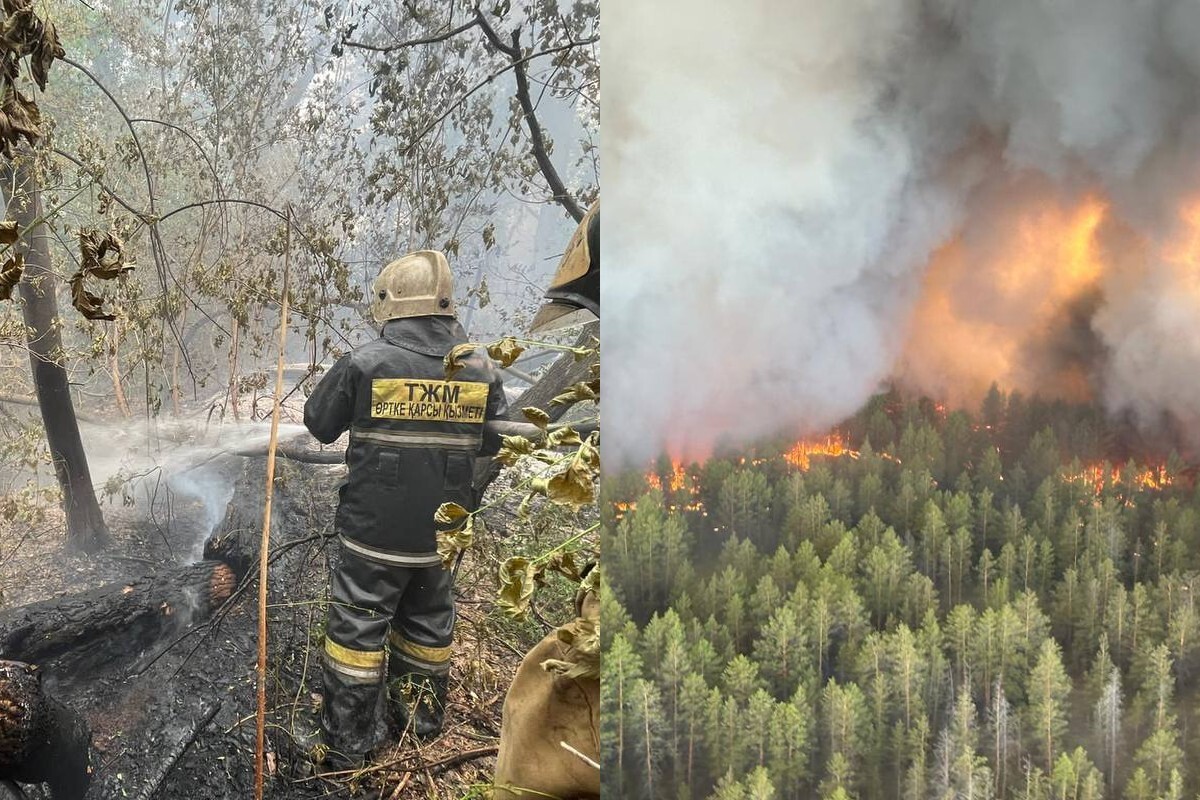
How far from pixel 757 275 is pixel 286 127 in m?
1.59

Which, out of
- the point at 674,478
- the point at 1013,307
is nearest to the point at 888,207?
the point at 1013,307

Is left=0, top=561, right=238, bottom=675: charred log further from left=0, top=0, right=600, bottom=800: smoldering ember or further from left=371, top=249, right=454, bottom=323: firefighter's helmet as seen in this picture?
left=371, top=249, right=454, bottom=323: firefighter's helmet

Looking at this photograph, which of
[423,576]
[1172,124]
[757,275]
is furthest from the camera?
[423,576]

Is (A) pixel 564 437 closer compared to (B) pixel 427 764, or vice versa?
(A) pixel 564 437

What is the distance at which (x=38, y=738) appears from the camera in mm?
2156

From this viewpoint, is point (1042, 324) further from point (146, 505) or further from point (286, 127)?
point (146, 505)

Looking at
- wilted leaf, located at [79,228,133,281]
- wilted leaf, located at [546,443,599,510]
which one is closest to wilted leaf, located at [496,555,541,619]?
wilted leaf, located at [546,443,599,510]

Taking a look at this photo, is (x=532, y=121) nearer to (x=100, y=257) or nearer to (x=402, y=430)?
(x=402, y=430)

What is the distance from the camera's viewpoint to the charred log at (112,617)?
2.21 metres

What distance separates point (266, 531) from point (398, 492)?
0.35 meters

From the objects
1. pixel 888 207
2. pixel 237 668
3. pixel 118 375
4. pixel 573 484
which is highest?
pixel 888 207

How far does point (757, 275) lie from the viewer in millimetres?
1188

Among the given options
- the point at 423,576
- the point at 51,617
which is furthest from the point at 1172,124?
the point at 51,617

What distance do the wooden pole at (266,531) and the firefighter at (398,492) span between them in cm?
11
